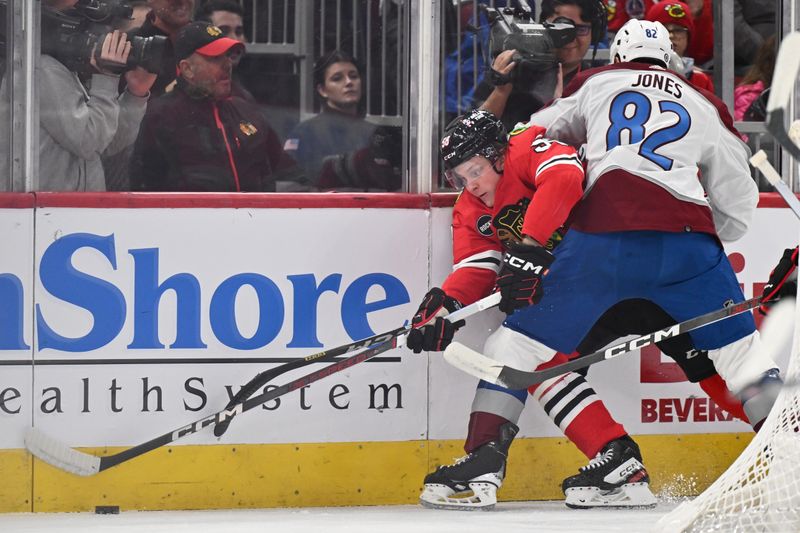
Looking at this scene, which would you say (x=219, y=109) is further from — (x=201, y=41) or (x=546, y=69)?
(x=546, y=69)

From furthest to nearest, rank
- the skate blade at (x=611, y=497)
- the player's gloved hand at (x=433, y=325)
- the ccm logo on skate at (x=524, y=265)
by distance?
1. the skate blade at (x=611, y=497)
2. the player's gloved hand at (x=433, y=325)
3. the ccm logo on skate at (x=524, y=265)

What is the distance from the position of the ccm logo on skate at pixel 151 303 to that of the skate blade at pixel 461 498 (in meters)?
0.48

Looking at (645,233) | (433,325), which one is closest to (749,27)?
(645,233)

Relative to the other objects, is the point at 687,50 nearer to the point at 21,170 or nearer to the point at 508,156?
the point at 508,156

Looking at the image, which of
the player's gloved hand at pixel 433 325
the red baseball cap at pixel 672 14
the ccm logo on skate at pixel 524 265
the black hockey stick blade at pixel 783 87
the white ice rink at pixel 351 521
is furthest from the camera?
the red baseball cap at pixel 672 14

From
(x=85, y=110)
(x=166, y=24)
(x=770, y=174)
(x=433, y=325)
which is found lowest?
(x=433, y=325)

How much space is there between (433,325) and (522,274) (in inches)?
11.3

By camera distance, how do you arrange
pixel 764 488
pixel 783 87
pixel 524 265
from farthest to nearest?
pixel 524 265
pixel 764 488
pixel 783 87

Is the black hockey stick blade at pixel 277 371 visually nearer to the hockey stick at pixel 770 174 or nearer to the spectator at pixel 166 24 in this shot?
the spectator at pixel 166 24

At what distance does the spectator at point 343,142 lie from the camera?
390cm

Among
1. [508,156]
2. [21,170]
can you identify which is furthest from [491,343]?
[21,170]

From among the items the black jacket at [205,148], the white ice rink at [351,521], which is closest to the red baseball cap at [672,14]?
the black jacket at [205,148]

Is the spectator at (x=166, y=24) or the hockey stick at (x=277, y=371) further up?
the spectator at (x=166, y=24)

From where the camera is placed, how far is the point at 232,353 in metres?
3.82
